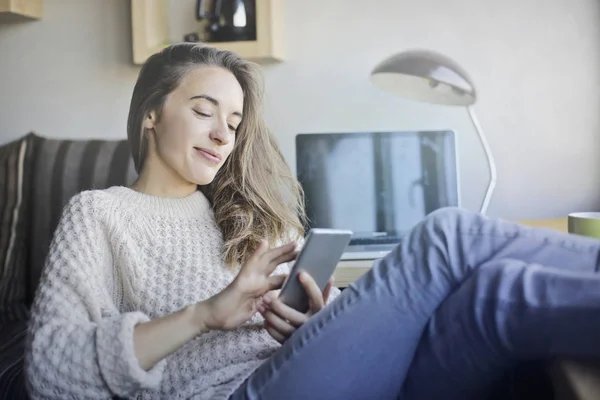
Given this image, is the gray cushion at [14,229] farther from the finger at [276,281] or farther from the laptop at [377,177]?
the finger at [276,281]

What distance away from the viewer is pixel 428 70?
1554 millimetres

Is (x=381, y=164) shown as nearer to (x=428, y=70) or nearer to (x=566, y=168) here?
(x=428, y=70)

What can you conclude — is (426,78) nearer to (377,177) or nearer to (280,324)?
(377,177)

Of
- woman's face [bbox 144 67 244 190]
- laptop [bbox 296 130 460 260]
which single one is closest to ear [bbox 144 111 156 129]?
woman's face [bbox 144 67 244 190]

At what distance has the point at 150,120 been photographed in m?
1.24

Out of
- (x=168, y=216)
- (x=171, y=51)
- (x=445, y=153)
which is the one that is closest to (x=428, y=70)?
(x=445, y=153)

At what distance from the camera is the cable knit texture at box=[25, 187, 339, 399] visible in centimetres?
91

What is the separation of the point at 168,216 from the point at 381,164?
2.65ft

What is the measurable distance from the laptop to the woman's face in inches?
24.5

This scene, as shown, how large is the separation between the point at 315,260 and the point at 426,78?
0.79m

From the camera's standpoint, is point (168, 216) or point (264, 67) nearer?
point (168, 216)

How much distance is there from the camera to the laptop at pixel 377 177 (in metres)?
1.84

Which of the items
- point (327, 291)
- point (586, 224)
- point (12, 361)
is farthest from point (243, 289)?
point (12, 361)

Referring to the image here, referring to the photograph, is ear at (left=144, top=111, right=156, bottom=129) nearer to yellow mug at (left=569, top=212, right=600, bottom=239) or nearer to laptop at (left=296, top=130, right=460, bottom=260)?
laptop at (left=296, top=130, right=460, bottom=260)
